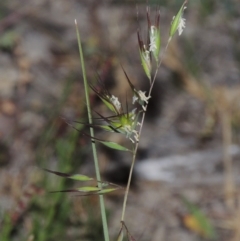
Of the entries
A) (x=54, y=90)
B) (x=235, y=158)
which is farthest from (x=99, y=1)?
(x=235, y=158)

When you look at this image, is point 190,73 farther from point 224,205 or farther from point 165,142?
point 224,205

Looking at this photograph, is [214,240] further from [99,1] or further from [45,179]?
[99,1]

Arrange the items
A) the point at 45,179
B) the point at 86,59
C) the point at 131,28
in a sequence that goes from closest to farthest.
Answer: the point at 45,179
the point at 86,59
the point at 131,28

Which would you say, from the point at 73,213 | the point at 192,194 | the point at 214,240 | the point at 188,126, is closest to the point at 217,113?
the point at 188,126

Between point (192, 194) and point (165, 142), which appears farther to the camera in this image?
point (165, 142)

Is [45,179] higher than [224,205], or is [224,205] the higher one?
[45,179]

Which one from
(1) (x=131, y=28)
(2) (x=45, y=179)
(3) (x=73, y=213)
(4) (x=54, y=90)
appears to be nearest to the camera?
(2) (x=45, y=179)
